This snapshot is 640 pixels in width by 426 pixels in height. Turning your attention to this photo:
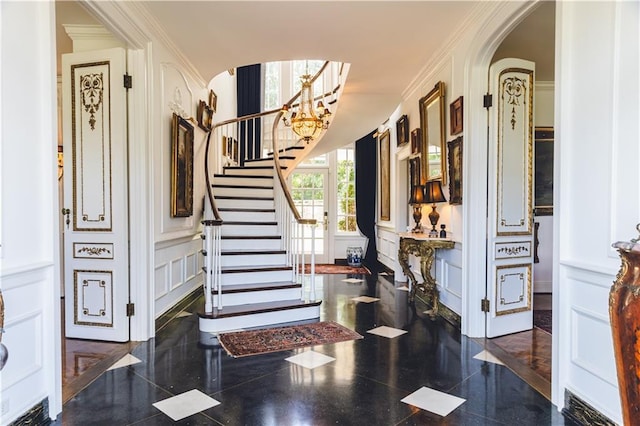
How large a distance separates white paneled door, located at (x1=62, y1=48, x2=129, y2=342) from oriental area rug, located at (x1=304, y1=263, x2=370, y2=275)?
3640mm

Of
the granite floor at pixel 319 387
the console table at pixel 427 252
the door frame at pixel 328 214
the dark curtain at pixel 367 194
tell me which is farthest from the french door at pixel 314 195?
the granite floor at pixel 319 387

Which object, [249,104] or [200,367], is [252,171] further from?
[200,367]

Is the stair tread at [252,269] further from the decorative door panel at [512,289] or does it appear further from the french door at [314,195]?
the french door at [314,195]

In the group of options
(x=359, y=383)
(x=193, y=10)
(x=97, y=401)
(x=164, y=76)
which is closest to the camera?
(x=97, y=401)

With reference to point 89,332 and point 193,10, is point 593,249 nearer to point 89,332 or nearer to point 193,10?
point 193,10

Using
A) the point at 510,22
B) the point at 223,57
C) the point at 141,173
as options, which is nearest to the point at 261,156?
the point at 223,57

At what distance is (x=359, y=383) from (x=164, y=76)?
3109 mm

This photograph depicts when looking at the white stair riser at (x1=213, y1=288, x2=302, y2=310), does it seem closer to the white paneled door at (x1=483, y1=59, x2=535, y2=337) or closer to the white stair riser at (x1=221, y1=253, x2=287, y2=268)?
the white stair riser at (x1=221, y1=253, x2=287, y2=268)

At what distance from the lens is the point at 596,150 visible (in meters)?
1.86

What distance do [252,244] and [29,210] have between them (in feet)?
9.54

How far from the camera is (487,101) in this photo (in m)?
3.20

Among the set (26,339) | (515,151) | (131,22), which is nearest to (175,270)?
(26,339)

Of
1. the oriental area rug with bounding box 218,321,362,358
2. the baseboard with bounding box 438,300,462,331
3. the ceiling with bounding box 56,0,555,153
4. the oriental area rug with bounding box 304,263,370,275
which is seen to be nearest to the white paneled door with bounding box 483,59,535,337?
the baseboard with bounding box 438,300,462,331

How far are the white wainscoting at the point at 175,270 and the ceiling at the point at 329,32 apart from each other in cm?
193
